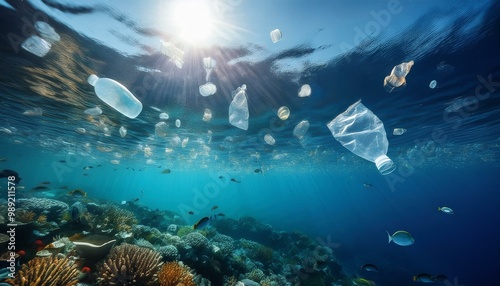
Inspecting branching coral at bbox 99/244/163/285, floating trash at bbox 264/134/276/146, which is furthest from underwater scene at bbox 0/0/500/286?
floating trash at bbox 264/134/276/146

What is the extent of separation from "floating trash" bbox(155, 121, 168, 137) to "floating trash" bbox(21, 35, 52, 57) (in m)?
8.17

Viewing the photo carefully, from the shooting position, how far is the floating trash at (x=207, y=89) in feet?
35.8

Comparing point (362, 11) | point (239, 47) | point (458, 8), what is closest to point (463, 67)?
point (458, 8)

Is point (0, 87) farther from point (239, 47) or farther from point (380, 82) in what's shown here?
point (380, 82)

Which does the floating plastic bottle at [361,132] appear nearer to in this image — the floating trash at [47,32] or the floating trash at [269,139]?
the floating trash at [47,32]

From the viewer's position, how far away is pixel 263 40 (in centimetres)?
789

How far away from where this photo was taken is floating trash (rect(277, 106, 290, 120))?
1341cm

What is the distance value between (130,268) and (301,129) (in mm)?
15365

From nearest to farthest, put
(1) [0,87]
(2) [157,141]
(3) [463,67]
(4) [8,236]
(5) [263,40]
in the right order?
(4) [8,236] → (5) [263,40] → (3) [463,67] → (1) [0,87] → (2) [157,141]

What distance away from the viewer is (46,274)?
13.2 feet

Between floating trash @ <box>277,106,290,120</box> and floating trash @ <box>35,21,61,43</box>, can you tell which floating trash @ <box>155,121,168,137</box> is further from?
floating trash @ <box>277,106,290,120</box>

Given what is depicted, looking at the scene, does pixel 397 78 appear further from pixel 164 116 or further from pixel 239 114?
pixel 164 116

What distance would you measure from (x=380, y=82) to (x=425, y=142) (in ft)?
59.9

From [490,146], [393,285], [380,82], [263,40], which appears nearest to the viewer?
[263,40]
